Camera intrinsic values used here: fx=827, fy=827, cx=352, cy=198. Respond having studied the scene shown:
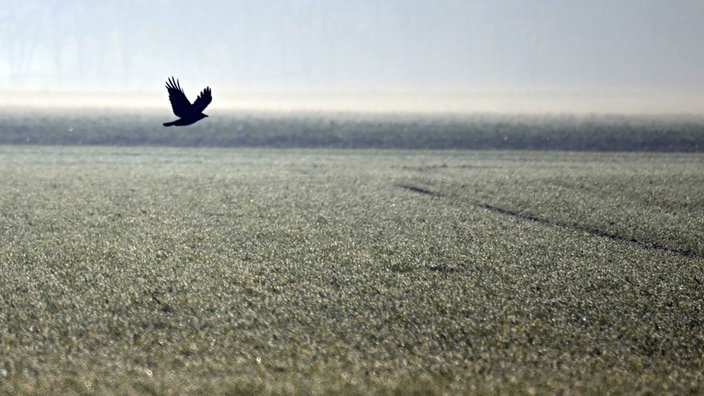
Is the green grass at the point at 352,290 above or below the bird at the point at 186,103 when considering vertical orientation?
below

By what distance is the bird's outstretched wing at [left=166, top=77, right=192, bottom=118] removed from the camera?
4191 mm

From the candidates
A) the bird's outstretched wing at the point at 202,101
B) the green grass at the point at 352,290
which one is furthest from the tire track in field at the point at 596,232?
the bird's outstretched wing at the point at 202,101

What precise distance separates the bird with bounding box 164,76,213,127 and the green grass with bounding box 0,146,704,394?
3.88 ft

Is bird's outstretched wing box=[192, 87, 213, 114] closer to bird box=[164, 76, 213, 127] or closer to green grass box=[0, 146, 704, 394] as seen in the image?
bird box=[164, 76, 213, 127]

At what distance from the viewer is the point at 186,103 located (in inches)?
168

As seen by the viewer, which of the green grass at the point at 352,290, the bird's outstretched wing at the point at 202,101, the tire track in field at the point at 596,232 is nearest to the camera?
the green grass at the point at 352,290

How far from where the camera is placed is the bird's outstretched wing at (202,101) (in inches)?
166

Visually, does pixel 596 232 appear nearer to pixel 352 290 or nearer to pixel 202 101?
pixel 352 290

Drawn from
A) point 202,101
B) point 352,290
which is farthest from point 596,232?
point 202,101

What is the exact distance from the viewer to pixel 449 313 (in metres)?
4.91

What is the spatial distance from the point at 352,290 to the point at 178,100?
1.88 metres

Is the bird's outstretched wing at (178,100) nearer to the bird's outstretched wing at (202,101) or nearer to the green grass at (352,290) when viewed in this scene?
the bird's outstretched wing at (202,101)

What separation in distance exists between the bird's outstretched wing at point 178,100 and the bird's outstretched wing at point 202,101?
3 centimetres

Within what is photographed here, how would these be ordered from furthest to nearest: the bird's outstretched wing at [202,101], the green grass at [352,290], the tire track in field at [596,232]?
the tire track in field at [596,232]
the bird's outstretched wing at [202,101]
the green grass at [352,290]
